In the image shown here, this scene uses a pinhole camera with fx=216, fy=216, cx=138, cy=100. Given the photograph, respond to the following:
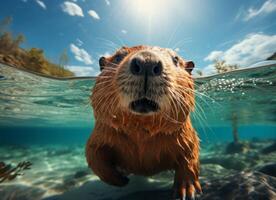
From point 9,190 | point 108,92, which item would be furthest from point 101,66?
point 9,190

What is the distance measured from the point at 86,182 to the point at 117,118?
345 cm

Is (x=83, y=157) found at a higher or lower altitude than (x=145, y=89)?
lower

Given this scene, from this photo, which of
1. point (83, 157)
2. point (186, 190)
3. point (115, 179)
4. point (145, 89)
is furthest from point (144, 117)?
point (83, 157)

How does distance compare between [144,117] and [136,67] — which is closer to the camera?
[136,67]

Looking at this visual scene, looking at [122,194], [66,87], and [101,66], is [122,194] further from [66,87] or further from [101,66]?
[66,87]

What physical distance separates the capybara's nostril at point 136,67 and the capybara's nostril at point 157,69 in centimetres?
13

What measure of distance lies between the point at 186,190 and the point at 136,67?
2.19 metres

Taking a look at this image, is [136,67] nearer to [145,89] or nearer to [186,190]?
[145,89]

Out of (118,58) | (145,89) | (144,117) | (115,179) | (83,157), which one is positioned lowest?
(83,157)

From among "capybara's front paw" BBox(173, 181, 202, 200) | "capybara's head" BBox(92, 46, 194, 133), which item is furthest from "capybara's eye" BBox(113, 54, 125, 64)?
"capybara's front paw" BBox(173, 181, 202, 200)

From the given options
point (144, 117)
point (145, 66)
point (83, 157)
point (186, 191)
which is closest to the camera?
point (145, 66)

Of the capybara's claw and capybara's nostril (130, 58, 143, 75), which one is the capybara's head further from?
the capybara's claw

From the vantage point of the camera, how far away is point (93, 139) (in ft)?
13.0

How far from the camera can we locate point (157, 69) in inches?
94.4
